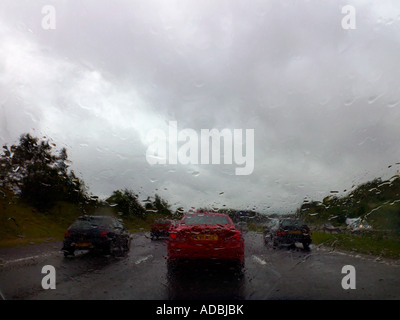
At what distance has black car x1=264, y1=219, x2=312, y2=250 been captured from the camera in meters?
12.9

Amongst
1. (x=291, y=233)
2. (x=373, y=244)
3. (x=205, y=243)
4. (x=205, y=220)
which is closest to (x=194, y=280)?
(x=205, y=243)

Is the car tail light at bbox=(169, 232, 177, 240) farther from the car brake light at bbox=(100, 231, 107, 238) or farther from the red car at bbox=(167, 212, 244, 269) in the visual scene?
the car brake light at bbox=(100, 231, 107, 238)

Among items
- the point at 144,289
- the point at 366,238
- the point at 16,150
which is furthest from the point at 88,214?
the point at 366,238

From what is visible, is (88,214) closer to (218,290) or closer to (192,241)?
(192,241)

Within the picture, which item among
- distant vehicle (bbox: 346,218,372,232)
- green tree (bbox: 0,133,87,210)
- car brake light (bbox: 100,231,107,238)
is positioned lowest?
car brake light (bbox: 100,231,107,238)

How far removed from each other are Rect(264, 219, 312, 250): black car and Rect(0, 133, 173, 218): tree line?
278 inches

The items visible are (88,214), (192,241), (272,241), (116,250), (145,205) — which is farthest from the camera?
(272,241)

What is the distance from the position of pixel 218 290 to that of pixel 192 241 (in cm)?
164

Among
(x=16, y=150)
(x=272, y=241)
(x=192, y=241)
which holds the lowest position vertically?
(x=272, y=241)

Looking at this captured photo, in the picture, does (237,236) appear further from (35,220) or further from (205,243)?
(35,220)

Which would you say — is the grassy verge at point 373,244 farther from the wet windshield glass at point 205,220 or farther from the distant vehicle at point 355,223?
the wet windshield glass at point 205,220

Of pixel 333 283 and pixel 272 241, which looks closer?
pixel 333 283

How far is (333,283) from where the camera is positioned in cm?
582

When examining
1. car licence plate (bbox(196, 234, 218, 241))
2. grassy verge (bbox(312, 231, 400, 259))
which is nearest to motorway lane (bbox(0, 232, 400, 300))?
car licence plate (bbox(196, 234, 218, 241))
